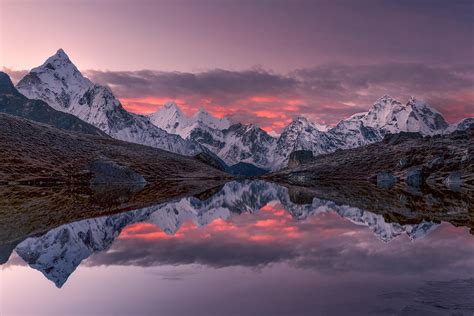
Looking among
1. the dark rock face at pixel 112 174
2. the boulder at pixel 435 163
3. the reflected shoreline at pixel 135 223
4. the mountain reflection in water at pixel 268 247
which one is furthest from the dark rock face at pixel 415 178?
the mountain reflection in water at pixel 268 247

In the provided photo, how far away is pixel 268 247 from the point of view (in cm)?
3844

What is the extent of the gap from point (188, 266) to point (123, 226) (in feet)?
69.7

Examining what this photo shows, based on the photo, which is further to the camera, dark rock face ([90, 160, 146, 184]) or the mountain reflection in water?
dark rock face ([90, 160, 146, 184])

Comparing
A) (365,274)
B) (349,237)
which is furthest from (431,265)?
(349,237)

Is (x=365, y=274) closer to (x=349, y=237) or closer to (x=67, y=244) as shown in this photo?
(x=349, y=237)

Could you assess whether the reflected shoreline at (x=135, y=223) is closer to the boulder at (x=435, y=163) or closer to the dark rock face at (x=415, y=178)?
the dark rock face at (x=415, y=178)

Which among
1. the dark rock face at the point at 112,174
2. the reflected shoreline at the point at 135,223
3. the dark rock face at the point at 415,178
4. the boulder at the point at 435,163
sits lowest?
the reflected shoreline at the point at 135,223

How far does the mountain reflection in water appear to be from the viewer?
1152 inches

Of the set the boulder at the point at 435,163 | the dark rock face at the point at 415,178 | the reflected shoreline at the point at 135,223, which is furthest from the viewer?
the boulder at the point at 435,163

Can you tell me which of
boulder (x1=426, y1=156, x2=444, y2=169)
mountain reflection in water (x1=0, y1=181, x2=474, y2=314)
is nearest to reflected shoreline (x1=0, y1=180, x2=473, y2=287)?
mountain reflection in water (x1=0, y1=181, x2=474, y2=314)

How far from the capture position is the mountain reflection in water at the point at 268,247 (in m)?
29.2

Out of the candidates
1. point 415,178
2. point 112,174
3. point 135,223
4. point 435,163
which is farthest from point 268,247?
point 435,163

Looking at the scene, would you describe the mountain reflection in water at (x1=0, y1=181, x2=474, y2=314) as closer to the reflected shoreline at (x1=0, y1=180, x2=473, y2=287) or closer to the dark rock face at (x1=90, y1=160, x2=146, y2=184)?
the reflected shoreline at (x1=0, y1=180, x2=473, y2=287)

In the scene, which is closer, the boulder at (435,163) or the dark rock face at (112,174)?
the dark rock face at (112,174)
